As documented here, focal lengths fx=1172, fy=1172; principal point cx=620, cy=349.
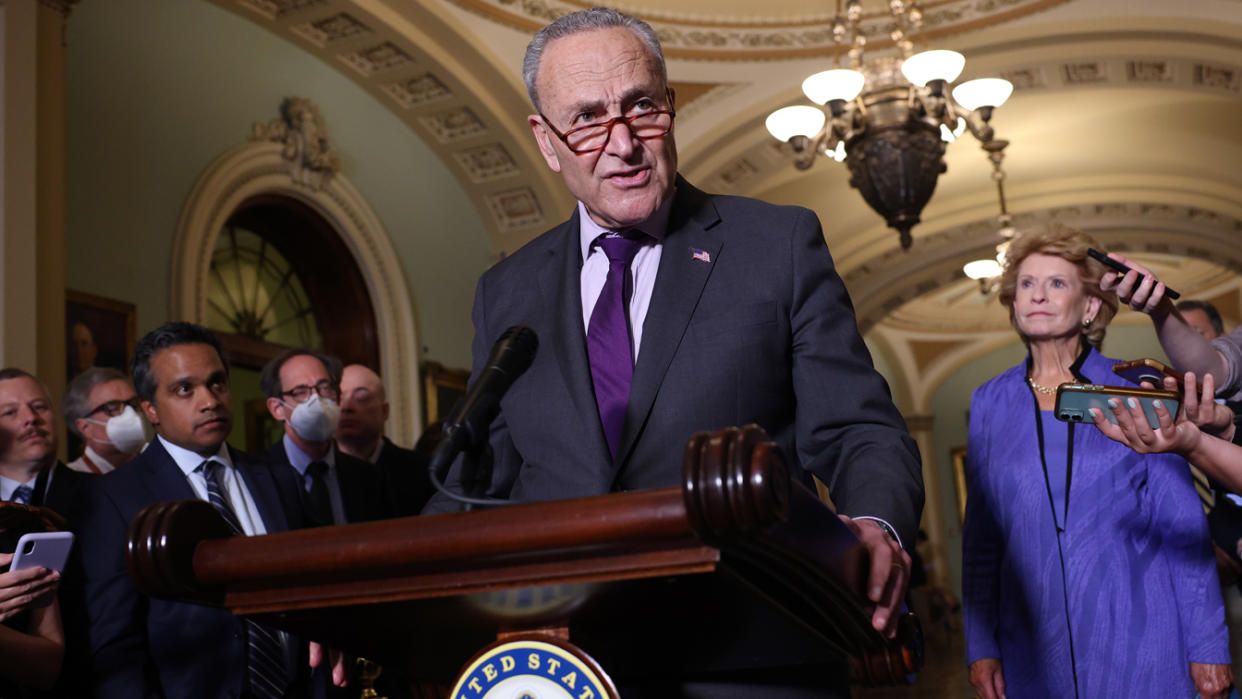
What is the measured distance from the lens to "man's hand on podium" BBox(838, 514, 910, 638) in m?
→ 1.00

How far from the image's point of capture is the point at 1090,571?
2.67 m

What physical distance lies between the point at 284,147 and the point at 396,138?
47.2 inches

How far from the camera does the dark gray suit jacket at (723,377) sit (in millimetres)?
1292

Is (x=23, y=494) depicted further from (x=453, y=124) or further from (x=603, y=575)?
(x=453, y=124)

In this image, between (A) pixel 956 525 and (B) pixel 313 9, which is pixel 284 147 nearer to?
(B) pixel 313 9

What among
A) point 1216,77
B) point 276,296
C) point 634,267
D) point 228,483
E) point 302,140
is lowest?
point 634,267

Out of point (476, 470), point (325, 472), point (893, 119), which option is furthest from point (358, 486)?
point (893, 119)

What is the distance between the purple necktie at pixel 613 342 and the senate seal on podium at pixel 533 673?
34 centimetres

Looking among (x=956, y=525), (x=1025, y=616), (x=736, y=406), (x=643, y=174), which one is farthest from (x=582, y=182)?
(x=956, y=525)

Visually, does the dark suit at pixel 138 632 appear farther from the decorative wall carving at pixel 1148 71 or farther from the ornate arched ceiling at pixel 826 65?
the decorative wall carving at pixel 1148 71

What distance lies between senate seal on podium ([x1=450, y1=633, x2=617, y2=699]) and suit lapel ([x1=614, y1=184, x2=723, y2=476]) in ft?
1.02

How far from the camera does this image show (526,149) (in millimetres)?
8609

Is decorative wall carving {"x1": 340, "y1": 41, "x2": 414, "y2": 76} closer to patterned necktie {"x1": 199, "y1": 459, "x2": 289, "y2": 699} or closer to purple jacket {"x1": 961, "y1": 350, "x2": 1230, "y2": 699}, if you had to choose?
patterned necktie {"x1": 199, "y1": 459, "x2": 289, "y2": 699}

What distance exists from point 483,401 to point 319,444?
3.28m
